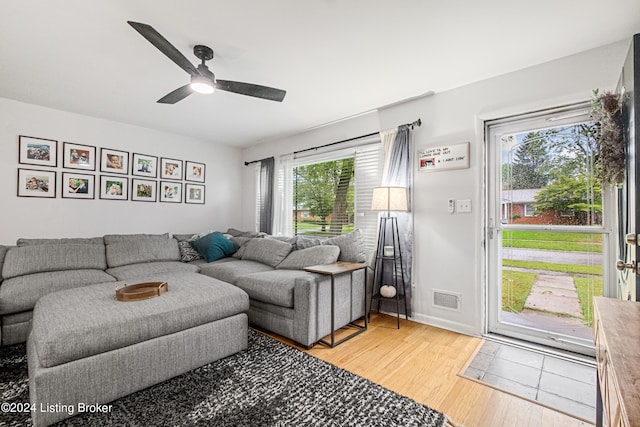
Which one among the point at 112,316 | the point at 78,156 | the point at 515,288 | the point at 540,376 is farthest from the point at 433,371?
the point at 78,156

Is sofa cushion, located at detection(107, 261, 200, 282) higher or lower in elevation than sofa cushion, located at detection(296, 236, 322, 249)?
lower

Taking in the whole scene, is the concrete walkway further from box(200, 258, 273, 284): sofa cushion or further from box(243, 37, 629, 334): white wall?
box(200, 258, 273, 284): sofa cushion

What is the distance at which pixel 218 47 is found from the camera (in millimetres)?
2184

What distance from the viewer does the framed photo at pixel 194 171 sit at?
4.61 m

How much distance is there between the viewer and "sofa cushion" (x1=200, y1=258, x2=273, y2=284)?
3.07 meters

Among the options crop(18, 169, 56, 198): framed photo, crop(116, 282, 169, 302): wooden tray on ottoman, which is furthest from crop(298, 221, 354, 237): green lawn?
crop(18, 169, 56, 198): framed photo

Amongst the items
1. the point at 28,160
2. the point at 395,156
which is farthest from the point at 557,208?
the point at 28,160

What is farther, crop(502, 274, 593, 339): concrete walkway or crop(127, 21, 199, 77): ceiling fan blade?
crop(502, 274, 593, 339): concrete walkway

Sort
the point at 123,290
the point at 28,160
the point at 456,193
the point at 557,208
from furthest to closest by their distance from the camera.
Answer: the point at 28,160 < the point at 456,193 < the point at 557,208 < the point at 123,290

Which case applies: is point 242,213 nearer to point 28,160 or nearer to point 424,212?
point 28,160

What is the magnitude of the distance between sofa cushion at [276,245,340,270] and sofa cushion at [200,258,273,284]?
27cm

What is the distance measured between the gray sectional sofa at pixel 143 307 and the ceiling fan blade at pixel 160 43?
5.33 ft

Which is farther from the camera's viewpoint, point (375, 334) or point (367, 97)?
point (367, 97)

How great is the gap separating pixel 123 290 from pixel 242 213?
132 inches
